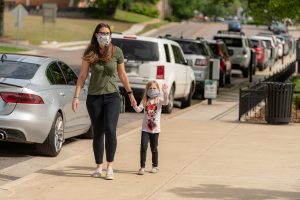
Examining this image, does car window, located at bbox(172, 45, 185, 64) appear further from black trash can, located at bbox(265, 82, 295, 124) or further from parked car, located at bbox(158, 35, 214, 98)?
black trash can, located at bbox(265, 82, 295, 124)

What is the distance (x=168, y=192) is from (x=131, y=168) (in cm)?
187

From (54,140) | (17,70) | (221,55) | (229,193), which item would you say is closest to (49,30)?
(221,55)

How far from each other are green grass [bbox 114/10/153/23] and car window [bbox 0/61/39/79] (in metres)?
85.2

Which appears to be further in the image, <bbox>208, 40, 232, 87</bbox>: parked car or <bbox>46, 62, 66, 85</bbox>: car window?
<bbox>208, 40, 232, 87</bbox>: parked car

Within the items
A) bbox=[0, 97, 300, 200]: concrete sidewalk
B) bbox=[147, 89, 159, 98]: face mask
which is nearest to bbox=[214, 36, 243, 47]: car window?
bbox=[0, 97, 300, 200]: concrete sidewalk

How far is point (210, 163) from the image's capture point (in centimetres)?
1196

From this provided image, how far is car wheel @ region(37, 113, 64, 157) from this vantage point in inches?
Result: 488

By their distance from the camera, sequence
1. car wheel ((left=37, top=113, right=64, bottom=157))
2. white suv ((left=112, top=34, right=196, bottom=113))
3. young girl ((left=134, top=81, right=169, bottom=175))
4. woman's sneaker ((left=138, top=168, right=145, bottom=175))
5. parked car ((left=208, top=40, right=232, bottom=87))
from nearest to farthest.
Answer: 1. woman's sneaker ((left=138, top=168, right=145, bottom=175))
2. young girl ((left=134, top=81, right=169, bottom=175))
3. car wheel ((left=37, top=113, right=64, bottom=157))
4. white suv ((left=112, top=34, right=196, bottom=113))
5. parked car ((left=208, top=40, right=232, bottom=87))

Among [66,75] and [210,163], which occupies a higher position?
[66,75]

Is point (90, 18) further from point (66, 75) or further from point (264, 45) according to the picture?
point (66, 75)

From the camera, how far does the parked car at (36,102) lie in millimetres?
11945

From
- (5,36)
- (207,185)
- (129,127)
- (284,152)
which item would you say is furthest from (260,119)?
(5,36)

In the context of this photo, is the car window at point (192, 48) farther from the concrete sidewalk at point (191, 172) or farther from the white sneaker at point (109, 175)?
the white sneaker at point (109, 175)

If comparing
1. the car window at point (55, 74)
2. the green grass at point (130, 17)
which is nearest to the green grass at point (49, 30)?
the green grass at point (130, 17)
